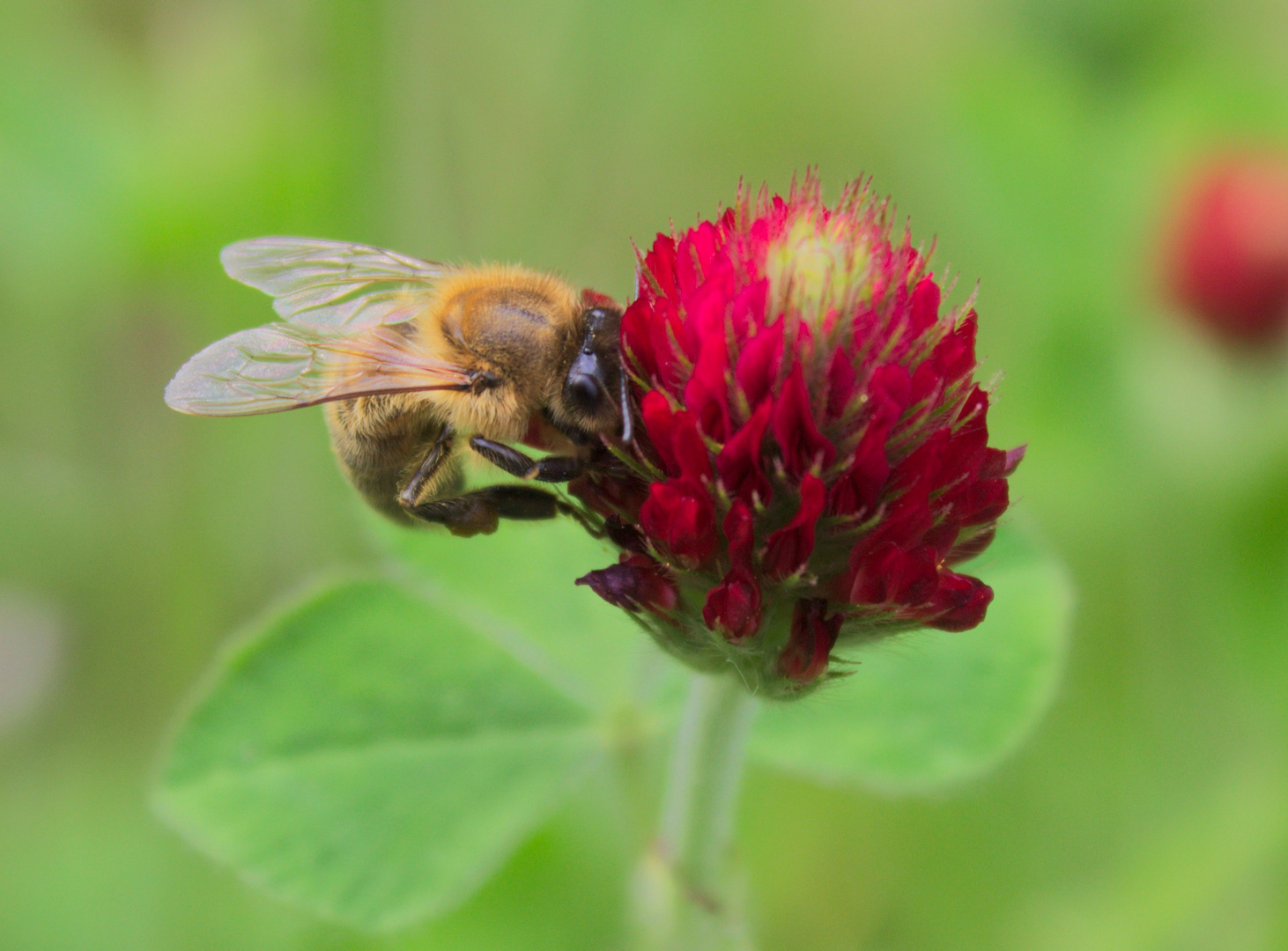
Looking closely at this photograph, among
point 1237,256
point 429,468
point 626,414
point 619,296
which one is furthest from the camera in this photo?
point 619,296

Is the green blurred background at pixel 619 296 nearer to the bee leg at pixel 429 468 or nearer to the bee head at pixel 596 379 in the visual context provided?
the bee leg at pixel 429 468

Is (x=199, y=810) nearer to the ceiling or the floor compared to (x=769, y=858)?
nearer to the ceiling

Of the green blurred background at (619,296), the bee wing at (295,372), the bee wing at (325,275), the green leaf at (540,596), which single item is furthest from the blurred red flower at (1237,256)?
the bee wing at (295,372)

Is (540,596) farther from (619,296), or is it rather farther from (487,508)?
(619,296)

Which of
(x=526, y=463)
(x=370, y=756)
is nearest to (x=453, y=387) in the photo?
(x=526, y=463)

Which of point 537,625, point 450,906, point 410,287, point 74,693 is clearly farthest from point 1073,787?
point 74,693

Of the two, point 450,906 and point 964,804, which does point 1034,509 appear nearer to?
point 964,804
